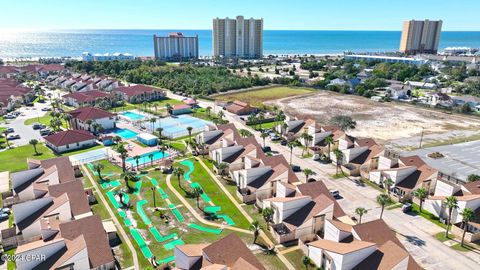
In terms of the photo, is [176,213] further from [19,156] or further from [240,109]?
[240,109]

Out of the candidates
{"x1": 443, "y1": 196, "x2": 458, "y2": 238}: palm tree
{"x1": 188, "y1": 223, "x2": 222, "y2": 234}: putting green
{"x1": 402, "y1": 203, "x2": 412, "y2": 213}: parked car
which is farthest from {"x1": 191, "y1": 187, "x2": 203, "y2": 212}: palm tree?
{"x1": 443, "y1": 196, "x2": 458, "y2": 238}: palm tree

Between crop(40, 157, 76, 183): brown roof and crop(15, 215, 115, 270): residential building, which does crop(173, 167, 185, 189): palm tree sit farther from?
crop(15, 215, 115, 270): residential building

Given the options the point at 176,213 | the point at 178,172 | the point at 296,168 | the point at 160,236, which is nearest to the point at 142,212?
the point at 176,213

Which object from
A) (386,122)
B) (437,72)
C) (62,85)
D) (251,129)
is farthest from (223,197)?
(437,72)

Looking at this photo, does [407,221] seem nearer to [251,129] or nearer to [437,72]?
[251,129]

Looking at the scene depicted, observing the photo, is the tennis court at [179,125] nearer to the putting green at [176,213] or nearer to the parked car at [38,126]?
the parked car at [38,126]

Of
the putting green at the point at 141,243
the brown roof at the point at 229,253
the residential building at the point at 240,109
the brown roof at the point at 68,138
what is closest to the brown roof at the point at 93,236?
the putting green at the point at 141,243
